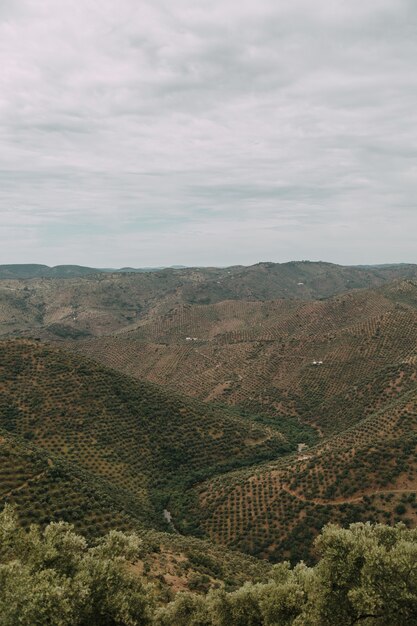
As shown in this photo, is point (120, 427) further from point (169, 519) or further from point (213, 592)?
point (213, 592)

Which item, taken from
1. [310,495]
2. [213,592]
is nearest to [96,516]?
[213,592]

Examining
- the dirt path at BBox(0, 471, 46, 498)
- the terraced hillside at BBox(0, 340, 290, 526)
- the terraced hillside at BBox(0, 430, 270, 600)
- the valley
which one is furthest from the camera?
the terraced hillside at BBox(0, 340, 290, 526)

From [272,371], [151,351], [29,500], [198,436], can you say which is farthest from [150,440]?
[151,351]

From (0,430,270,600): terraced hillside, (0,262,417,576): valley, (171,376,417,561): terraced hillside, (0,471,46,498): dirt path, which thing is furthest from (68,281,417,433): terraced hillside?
(0,471,46,498): dirt path

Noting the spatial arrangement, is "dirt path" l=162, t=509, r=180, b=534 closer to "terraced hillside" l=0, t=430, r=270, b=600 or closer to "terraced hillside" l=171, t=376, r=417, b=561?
"terraced hillside" l=171, t=376, r=417, b=561

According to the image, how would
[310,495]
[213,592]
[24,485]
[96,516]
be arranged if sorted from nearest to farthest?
[213,592] → [24,485] → [96,516] → [310,495]

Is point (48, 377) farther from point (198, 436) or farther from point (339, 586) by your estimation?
point (339, 586)
